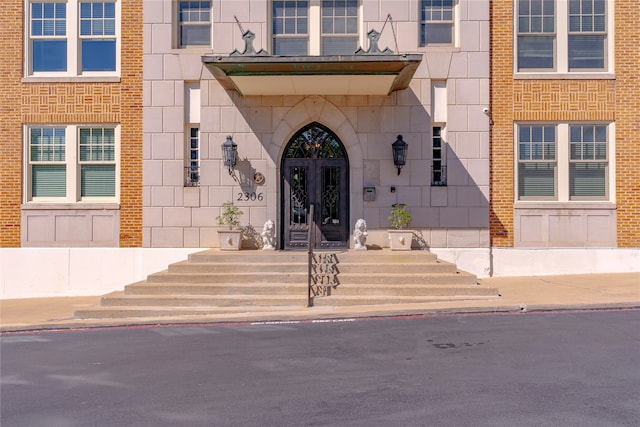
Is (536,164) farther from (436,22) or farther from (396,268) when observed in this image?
(396,268)

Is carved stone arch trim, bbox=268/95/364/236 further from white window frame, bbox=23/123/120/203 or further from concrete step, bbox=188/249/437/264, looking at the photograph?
white window frame, bbox=23/123/120/203

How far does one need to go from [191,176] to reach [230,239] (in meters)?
2.13

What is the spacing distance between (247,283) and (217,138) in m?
4.33

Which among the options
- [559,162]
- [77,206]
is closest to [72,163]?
[77,206]

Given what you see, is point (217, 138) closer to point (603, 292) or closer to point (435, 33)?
point (435, 33)

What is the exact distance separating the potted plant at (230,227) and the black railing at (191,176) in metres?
0.97

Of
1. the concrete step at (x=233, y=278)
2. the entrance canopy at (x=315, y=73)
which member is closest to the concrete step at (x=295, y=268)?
the concrete step at (x=233, y=278)

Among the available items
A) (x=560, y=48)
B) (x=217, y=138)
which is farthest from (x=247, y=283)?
(x=560, y=48)

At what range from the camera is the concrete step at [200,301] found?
11219mm

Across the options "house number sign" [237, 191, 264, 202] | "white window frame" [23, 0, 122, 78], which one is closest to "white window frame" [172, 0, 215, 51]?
"white window frame" [23, 0, 122, 78]

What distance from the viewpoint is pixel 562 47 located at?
576 inches

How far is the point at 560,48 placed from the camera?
14633 millimetres

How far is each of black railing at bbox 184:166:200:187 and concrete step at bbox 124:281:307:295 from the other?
12.1 ft

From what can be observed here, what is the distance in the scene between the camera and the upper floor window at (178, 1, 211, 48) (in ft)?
48.4
